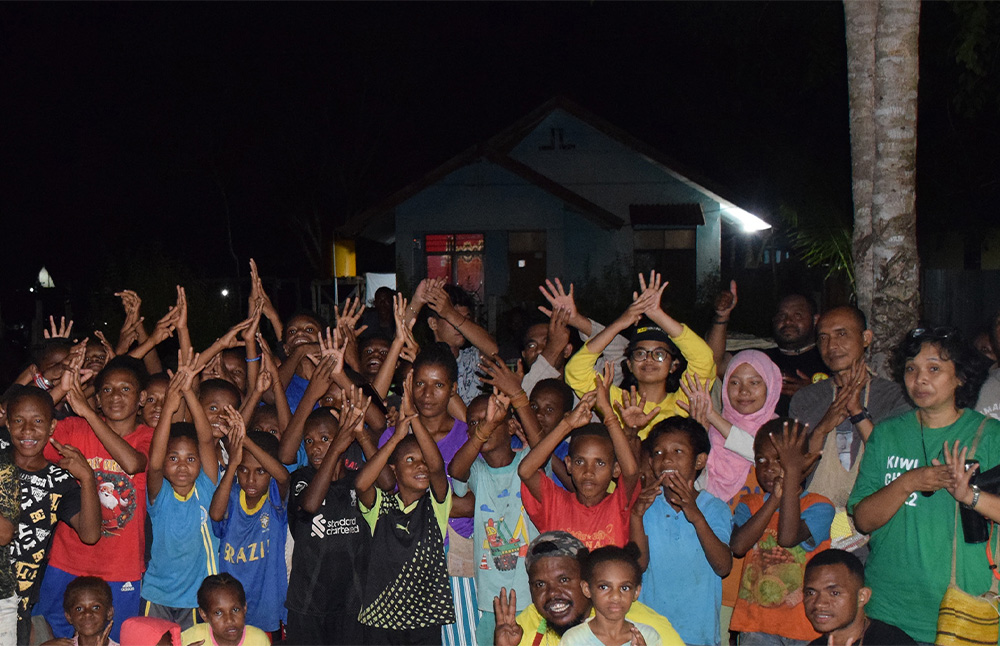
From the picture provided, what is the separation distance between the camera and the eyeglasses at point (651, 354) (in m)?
5.14

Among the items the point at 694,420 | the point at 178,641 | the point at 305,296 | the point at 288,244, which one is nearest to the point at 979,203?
the point at 694,420

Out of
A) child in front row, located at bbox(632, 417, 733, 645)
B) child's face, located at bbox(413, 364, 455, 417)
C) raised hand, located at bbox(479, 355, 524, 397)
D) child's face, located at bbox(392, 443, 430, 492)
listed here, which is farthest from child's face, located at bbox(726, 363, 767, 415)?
child's face, located at bbox(392, 443, 430, 492)

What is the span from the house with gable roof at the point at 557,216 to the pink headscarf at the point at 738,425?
1366 centimetres

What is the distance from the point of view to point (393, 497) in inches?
191

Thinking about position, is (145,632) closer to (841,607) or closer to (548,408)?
(548,408)

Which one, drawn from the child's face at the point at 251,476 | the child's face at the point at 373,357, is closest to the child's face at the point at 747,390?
the child's face at the point at 373,357

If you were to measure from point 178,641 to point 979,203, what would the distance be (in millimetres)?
16189

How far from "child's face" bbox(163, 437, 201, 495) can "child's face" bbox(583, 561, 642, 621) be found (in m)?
2.24

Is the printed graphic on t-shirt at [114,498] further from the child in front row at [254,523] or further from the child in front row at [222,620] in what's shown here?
the child in front row at [222,620]

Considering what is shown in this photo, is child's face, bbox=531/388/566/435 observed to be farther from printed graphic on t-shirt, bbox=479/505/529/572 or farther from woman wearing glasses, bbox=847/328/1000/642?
woman wearing glasses, bbox=847/328/1000/642

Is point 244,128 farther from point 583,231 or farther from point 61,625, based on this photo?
point 61,625

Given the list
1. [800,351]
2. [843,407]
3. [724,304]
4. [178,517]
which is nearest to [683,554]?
[843,407]

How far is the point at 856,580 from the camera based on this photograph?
3.88 metres

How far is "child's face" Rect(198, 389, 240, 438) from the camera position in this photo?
5.22 metres
